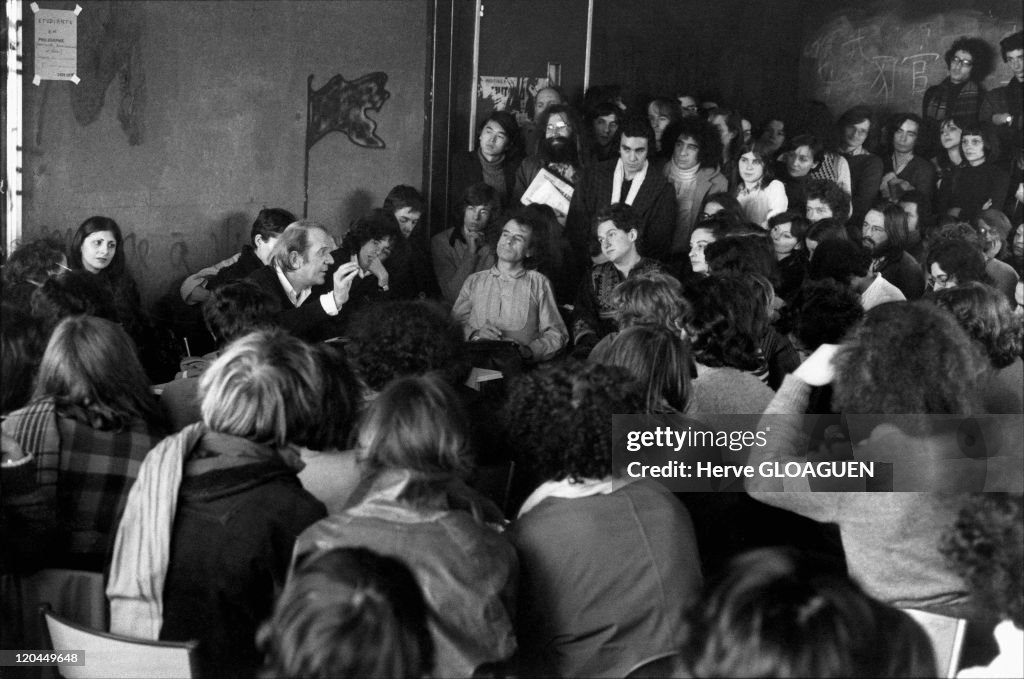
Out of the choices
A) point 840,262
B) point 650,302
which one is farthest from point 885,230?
point 650,302

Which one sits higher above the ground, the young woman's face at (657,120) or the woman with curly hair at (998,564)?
the young woman's face at (657,120)

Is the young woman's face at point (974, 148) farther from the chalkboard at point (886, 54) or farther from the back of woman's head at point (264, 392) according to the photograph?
the back of woman's head at point (264, 392)

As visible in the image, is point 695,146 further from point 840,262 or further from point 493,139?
point 840,262

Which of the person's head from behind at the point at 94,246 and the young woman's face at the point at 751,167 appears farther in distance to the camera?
the young woman's face at the point at 751,167

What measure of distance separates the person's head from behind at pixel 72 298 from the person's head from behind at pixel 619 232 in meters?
2.25

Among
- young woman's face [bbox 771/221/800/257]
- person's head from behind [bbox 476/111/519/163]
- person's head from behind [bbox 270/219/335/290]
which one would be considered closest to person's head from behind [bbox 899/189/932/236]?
young woman's face [bbox 771/221/800/257]

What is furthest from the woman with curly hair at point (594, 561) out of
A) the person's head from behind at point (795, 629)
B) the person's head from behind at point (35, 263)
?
the person's head from behind at point (35, 263)

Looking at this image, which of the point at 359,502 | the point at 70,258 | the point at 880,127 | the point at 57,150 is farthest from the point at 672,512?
the point at 880,127

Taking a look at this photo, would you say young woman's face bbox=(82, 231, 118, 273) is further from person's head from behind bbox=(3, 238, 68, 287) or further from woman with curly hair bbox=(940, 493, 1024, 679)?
woman with curly hair bbox=(940, 493, 1024, 679)

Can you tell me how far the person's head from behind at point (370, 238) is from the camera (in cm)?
489

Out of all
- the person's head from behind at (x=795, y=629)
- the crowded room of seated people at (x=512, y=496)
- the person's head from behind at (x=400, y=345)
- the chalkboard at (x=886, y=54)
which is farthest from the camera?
the chalkboard at (x=886, y=54)

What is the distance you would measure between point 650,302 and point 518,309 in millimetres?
1398

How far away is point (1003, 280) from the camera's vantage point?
4773 mm

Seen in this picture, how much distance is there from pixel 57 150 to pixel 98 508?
284 centimetres
